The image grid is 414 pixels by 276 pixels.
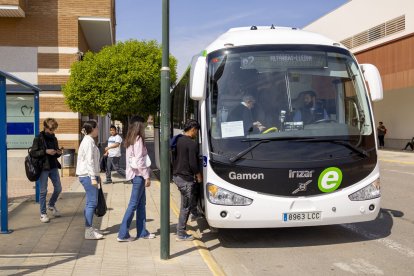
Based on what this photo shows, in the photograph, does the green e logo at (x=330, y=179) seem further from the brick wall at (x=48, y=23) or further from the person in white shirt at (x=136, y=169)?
the brick wall at (x=48, y=23)

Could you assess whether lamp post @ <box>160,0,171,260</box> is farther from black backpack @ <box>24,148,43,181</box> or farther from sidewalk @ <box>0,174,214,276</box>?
black backpack @ <box>24,148,43,181</box>

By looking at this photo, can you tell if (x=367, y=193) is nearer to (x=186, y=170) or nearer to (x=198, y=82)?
(x=186, y=170)

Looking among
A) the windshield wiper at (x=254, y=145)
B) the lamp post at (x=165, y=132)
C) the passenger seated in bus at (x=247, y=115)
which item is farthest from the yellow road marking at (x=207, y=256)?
the passenger seated in bus at (x=247, y=115)

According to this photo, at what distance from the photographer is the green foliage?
15.3 meters

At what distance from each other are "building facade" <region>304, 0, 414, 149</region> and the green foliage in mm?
Answer: 16887

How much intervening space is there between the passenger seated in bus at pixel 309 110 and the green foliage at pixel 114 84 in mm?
8934

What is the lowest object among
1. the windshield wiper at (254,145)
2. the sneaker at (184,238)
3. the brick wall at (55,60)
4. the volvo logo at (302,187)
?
the sneaker at (184,238)

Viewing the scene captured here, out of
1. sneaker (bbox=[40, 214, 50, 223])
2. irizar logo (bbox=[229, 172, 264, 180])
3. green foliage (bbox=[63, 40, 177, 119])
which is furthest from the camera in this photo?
green foliage (bbox=[63, 40, 177, 119])

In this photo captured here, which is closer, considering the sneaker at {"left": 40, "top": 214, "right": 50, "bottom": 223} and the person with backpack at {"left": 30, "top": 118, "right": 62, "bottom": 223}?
the person with backpack at {"left": 30, "top": 118, "right": 62, "bottom": 223}

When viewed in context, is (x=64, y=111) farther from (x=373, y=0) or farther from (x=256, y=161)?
(x=373, y=0)

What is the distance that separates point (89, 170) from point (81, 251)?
46.5 inches

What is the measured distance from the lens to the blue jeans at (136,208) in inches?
277

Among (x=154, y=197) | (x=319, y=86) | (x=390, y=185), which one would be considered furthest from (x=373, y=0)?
(x=319, y=86)

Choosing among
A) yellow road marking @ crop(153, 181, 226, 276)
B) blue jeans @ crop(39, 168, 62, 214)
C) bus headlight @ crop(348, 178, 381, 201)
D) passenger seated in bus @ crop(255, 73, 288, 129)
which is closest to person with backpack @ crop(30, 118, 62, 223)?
blue jeans @ crop(39, 168, 62, 214)
